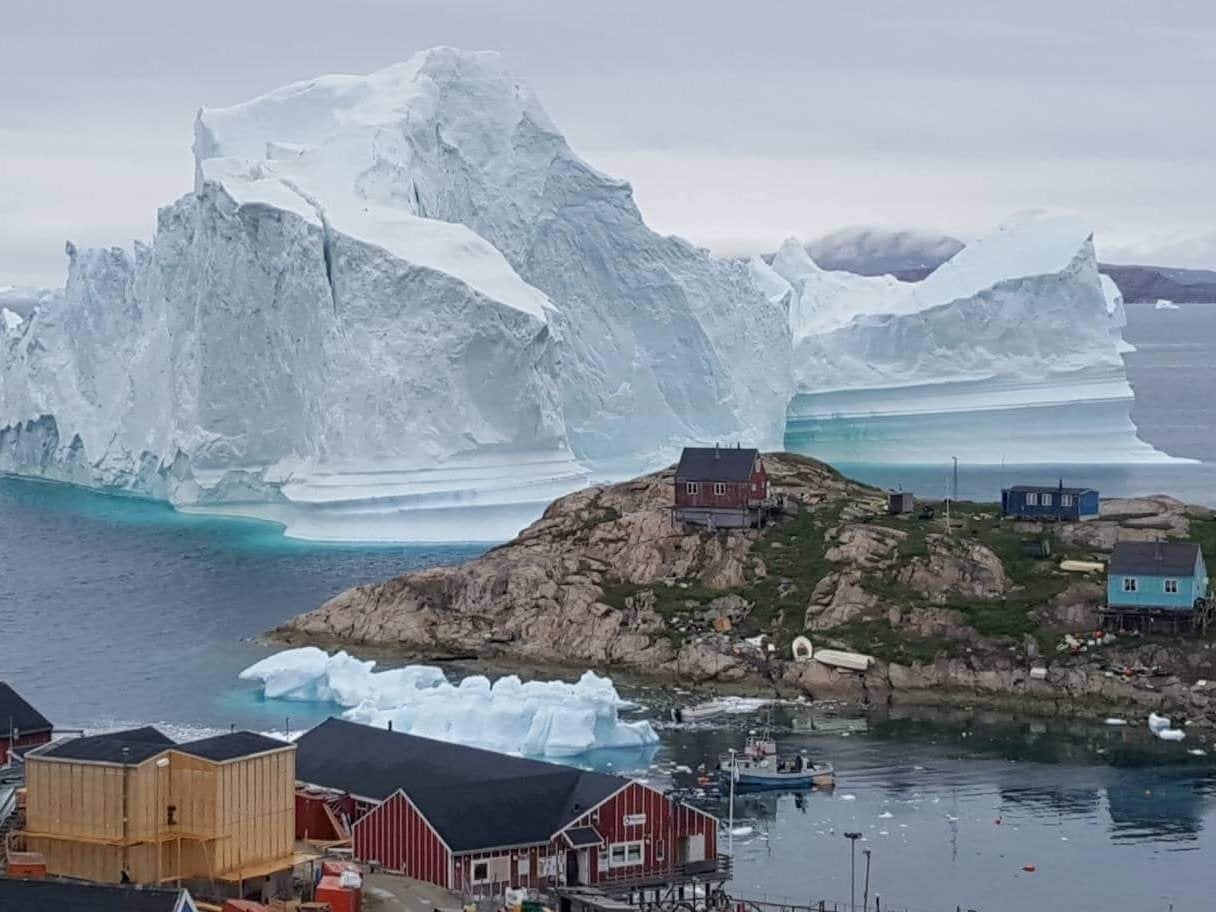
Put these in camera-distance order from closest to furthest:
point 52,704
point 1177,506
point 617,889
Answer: point 617,889, point 52,704, point 1177,506

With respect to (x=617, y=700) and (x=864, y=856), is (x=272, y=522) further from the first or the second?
(x=864, y=856)

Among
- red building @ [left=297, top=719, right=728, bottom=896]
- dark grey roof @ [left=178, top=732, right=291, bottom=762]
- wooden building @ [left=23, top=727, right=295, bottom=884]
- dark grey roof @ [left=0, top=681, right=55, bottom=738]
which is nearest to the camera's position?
wooden building @ [left=23, top=727, right=295, bottom=884]

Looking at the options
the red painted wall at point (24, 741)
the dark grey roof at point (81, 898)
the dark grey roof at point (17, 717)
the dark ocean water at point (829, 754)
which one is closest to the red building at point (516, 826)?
the dark ocean water at point (829, 754)

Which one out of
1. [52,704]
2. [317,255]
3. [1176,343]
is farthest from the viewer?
[1176,343]

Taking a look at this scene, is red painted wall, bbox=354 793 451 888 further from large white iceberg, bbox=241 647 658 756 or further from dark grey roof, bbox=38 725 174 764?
large white iceberg, bbox=241 647 658 756

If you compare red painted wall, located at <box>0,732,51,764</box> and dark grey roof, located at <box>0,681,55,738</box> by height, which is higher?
dark grey roof, located at <box>0,681,55,738</box>

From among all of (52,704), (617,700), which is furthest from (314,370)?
(617,700)

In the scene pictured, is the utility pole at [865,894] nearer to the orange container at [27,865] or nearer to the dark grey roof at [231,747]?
the dark grey roof at [231,747]

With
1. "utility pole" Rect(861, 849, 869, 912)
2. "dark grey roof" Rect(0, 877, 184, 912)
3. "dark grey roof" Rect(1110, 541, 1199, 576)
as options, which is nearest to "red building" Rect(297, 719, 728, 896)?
"utility pole" Rect(861, 849, 869, 912)
